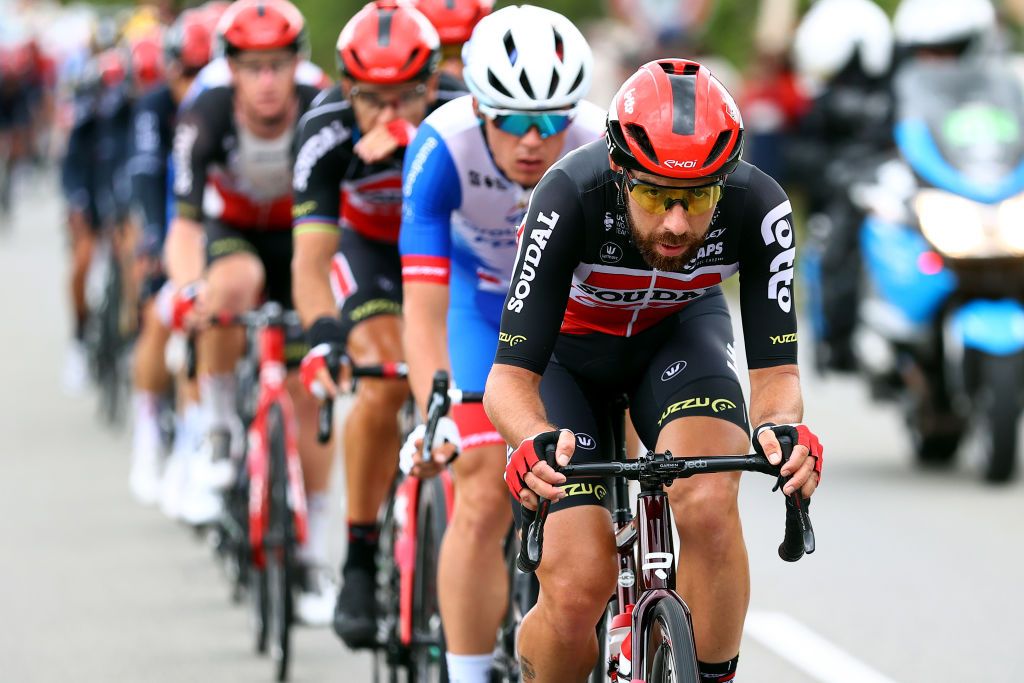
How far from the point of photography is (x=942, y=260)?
11141 millimetres

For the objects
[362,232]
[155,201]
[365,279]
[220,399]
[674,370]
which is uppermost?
[674,370]

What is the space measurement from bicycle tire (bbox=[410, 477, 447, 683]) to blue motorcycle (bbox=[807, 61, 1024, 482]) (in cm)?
480

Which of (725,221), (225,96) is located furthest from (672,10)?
(725,221)

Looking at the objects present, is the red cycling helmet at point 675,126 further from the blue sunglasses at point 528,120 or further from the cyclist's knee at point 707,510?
the blue sunglasses at point 528,120

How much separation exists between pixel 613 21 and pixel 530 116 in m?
22.3

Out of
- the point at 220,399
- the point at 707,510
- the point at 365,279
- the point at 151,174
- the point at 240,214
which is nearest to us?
the point at 707,510

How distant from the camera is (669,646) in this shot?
15.5 feet

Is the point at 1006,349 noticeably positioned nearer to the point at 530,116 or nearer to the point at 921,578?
the point at 921,578

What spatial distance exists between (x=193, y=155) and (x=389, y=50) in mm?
2316

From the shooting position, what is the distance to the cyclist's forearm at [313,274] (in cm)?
736

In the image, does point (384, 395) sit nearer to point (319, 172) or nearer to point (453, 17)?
point (319, 172)

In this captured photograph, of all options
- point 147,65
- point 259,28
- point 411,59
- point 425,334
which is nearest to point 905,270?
point 259,28

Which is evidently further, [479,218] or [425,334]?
[479,218]

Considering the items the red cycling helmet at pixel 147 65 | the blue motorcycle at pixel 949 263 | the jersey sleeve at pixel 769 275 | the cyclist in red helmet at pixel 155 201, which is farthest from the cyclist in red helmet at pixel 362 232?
the red cycling helmet at pixel 147 65
